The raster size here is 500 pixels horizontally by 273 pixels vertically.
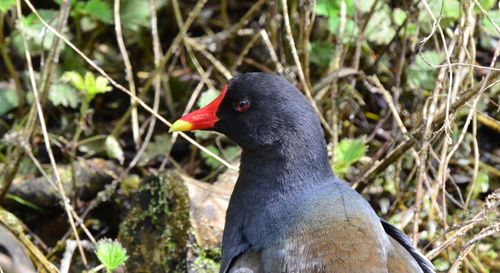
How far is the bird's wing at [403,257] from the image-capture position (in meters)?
2.86

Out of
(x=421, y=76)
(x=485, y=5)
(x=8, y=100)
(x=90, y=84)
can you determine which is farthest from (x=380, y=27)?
(x=8, y=100)

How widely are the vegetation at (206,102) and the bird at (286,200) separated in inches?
20.4

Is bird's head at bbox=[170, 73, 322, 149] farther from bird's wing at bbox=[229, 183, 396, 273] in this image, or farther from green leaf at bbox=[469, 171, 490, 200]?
green leaf at bbox=[469, 171, 490, 200]

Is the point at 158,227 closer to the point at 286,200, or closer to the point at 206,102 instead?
the point at 206,102

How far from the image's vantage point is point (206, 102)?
395 centimetres

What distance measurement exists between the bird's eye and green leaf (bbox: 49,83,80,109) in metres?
1.39

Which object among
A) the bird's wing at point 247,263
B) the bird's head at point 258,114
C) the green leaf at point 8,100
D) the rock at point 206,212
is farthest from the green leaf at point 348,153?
the green leaf at point 8,100

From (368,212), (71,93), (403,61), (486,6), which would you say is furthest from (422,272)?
(71,93)

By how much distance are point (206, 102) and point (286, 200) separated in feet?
3.17

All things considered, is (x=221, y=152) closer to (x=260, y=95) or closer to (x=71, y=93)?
(x=71, y=93)

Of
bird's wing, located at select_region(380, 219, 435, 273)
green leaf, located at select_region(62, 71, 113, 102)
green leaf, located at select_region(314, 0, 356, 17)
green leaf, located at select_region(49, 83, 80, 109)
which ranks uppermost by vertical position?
green leaf, located at select_region(314, 0, 356, 17)

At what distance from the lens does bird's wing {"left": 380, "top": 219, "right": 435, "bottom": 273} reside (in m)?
2.86

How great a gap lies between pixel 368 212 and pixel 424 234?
3.50 feet

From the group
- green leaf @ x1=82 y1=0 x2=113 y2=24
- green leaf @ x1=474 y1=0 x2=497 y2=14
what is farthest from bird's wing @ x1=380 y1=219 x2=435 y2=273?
green leaf @ x1=82 y1=0 x2=113 y2=24
